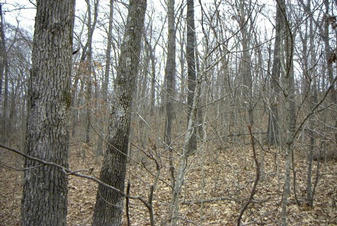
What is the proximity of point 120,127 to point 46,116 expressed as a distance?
1.19 meters

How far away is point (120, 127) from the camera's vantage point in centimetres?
377

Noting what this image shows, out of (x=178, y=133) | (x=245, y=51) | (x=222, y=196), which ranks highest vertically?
(x=245, y=51)

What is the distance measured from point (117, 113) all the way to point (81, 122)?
17.0 meters

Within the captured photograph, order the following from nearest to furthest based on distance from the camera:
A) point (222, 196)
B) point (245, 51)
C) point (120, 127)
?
point (245, 51), point (120, 127), point (222, 196)

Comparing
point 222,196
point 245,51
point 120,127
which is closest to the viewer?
point 245,51

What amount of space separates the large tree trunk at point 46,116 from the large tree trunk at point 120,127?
84 cm

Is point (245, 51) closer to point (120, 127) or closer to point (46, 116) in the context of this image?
point (120, 127)

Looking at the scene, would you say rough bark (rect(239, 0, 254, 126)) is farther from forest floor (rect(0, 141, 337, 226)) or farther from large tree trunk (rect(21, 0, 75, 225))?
large tree trunk (rect(21, 0, 75, 225))

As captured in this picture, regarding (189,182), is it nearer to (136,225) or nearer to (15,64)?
(136,225)

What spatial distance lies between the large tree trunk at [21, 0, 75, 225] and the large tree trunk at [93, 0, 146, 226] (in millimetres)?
842

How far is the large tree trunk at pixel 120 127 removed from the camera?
365cm

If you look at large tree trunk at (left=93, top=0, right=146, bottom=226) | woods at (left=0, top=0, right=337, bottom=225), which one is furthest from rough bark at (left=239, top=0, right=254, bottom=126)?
large tree trunk at (left=93, top=0, right=146, bottom=226)

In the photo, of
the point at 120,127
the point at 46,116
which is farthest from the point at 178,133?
the point at 46,116

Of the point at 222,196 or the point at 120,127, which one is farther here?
the point at 222,196
